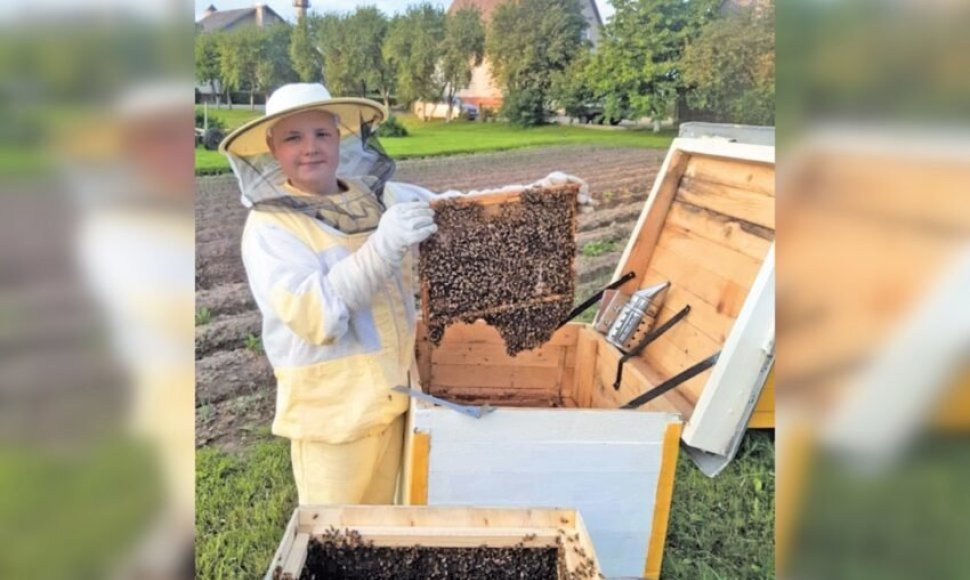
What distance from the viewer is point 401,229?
2170 millimetres

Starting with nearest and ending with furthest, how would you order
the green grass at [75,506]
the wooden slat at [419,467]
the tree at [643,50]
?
the green grass at [75,506] < the wooden slat at [419,467] < the tree at [643,50]

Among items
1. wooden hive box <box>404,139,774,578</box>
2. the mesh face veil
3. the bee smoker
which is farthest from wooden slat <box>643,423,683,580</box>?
the mesh face veil

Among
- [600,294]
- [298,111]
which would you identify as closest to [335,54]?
[298,111]

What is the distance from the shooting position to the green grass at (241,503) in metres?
2.34

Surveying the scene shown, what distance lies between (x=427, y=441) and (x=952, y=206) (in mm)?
1314

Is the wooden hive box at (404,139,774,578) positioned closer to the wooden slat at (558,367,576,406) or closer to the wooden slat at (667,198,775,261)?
the wooden slat at (667,198,775,261)

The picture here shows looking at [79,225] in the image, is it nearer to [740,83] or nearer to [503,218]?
[503,218]

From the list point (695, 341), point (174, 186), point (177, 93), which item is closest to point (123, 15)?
point (177, 93)

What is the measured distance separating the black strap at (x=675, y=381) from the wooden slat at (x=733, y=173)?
49 centimetres

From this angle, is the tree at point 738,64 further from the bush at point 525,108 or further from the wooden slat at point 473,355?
the wooden slat at point 473,355

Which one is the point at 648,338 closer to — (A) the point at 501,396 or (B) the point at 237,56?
(A) the point at 501,396

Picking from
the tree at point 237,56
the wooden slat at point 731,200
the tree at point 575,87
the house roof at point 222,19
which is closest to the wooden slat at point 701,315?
the wooden slat at point 731,200

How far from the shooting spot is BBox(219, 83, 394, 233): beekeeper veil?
211cm

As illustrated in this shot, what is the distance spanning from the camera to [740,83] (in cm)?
235
